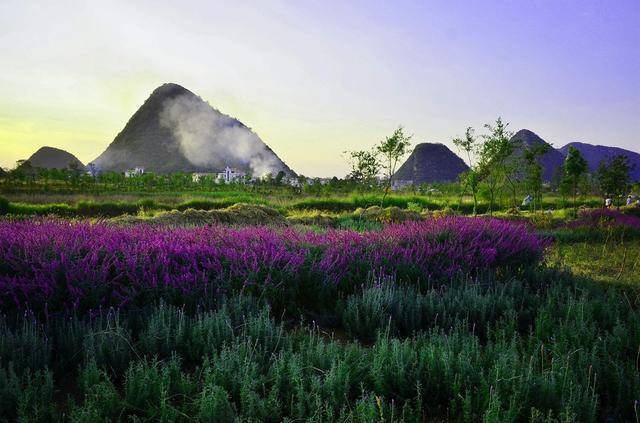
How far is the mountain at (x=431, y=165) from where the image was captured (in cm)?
13738

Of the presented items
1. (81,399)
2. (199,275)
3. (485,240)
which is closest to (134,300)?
(199,275)

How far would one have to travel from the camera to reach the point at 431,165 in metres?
145

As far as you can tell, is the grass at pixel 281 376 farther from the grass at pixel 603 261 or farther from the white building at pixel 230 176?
the white building at pixel 230 176

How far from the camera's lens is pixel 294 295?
4.39 m

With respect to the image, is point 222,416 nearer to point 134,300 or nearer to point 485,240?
point 134,300

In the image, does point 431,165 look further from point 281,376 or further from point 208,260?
point 281,376

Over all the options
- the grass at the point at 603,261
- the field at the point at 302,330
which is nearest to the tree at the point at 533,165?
the grass at the point at 603,261

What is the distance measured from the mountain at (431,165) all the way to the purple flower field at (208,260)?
426ft

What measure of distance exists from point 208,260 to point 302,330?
1363 millimetres

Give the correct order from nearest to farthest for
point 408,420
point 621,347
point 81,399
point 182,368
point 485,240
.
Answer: point 408,420 → point 81,399 → point 182,368 → point 621,347 → point 485,240

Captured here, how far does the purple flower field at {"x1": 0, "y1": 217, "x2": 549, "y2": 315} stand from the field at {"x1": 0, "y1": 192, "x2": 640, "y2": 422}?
2cm

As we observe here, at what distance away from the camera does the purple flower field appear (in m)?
3.75

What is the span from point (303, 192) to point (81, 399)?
44432mm

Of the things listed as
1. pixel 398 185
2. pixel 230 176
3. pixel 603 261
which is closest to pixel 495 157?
pixel 603 261
